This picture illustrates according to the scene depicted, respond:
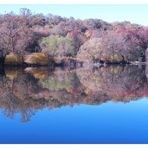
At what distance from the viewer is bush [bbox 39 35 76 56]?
39200 millimetres

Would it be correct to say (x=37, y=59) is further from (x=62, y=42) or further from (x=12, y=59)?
(x=62, y=42)

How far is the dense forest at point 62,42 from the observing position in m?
35.7

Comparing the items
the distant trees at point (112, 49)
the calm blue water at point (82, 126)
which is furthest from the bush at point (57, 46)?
the calm blue water at point (82, 126)

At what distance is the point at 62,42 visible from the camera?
40844 millimetres

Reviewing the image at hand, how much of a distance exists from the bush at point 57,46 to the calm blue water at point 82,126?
1067 inches

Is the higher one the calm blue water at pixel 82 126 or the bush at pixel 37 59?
the calm blue water at pixel 82 126

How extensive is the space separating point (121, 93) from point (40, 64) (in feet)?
67.6

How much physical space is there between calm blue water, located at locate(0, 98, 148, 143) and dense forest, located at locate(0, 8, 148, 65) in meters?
22.2

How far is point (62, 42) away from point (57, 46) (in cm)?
105

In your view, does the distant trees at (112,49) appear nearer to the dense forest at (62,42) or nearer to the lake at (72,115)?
the dense forest at (62,42)

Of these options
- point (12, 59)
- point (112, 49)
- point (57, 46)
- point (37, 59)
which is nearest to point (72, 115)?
point (12, 59)

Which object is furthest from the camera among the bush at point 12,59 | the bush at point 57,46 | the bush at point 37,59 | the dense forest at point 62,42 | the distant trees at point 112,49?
the distant trees at point 112,49

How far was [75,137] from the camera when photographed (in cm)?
811

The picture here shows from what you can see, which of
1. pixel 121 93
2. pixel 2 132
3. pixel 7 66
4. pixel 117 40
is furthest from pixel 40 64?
pixel 2 132
